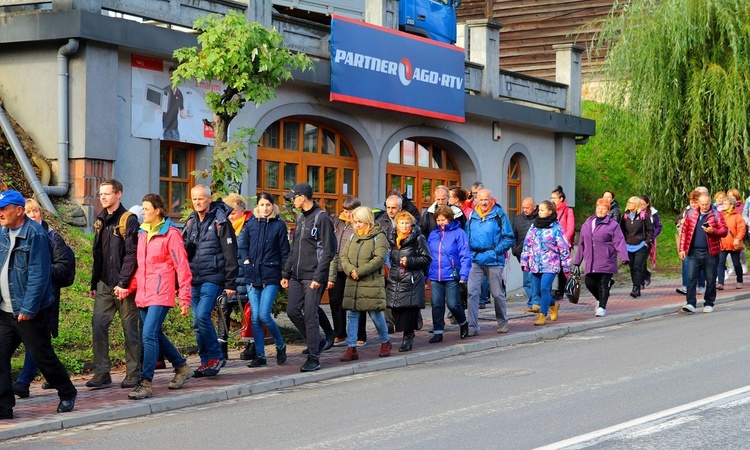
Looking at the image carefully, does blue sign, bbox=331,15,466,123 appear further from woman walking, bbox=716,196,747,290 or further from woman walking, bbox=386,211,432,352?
woman walking, bbox=386,211,432,352

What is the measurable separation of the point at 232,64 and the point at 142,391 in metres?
4.80

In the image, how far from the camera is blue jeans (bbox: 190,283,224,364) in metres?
10.7

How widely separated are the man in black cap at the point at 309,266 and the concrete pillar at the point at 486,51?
39.4 feet

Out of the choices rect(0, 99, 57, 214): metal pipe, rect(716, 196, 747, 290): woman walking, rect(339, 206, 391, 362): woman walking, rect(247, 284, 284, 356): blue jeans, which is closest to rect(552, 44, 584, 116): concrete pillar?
rect(716, 196, 747, 290): woman walking

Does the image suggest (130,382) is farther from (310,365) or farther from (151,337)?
(310,365)

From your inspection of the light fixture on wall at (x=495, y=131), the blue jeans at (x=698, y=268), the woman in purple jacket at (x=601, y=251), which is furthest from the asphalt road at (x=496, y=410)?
the light fixture on wall at (x=495, y=131)

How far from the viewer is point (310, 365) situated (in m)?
11.2

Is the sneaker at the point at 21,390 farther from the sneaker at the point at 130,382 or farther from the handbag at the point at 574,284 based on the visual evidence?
the handbag at the point at 574,284

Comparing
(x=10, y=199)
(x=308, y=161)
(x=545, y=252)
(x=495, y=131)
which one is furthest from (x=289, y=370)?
(x=495, y=131)

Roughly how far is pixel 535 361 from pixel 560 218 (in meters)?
6.86

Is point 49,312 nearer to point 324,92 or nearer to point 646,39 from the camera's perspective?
point 324,92

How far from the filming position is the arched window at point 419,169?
2195 centimetres

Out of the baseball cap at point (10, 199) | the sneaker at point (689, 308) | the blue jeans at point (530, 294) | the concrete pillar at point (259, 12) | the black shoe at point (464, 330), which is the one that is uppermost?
the concrete pillar at point (259, 12)

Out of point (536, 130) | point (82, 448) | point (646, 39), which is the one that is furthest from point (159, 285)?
point (646, 39)
